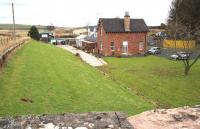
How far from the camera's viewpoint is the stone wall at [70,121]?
5.20 meters

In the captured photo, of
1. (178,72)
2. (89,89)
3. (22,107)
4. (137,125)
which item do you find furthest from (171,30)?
(137,125)

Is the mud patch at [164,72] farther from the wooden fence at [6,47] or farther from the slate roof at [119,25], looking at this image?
the slate roof at [119,25]

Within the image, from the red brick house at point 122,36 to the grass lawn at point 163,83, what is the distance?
20.1 metres

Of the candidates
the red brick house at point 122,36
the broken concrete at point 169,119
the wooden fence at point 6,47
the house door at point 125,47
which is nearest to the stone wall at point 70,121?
the broken concrete at point 169,119

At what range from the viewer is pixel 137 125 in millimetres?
6102

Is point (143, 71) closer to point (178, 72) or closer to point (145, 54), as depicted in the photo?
point (178, 72)

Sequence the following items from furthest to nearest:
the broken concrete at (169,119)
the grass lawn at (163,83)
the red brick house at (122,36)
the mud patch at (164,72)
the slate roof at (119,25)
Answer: the slate roof at (119,25) < the red brick house at (122,36) < the mud patch at (164,72) < the grass lawn at (163,83) < the broken concrete at (169,119)

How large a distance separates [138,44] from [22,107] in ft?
173

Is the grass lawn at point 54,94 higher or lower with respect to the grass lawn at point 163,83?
higher

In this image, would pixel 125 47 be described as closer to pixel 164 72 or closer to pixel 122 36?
pixel 122 36

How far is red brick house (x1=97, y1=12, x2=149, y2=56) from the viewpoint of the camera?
66625mm

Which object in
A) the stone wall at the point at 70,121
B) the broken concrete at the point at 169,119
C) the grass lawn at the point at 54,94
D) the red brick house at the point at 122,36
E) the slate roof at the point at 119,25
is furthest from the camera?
the slate roof at the point at 119,25

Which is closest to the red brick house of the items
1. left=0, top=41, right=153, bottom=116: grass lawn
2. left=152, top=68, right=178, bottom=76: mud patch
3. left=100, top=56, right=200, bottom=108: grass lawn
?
left=100, top=56, right=200, bottom=108: grass lawn

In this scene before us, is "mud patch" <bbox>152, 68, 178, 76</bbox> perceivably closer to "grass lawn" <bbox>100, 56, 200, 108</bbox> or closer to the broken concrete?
"grass lawn" <bbox>100, 56, 200, 108</bbox>
